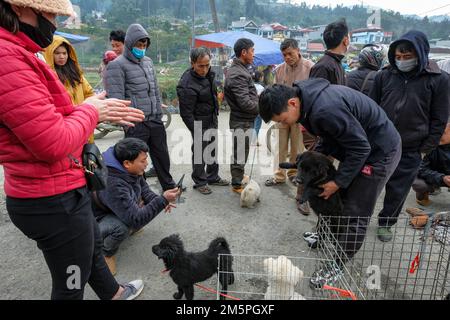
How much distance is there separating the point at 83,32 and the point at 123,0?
21.2 ft

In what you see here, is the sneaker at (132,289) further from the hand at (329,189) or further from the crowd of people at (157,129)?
the hand at (329,189)

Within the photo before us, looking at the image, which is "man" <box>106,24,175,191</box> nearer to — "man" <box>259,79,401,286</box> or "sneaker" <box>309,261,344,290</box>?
"man" <box>259,79,401,286</box>

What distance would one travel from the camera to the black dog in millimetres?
2076

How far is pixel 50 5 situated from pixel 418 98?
282 cm

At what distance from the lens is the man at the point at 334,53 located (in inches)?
132

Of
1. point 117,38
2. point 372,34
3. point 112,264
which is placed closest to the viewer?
point 112,264

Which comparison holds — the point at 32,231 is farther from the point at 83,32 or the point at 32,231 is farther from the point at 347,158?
the point at 83,32

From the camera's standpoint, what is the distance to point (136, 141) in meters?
2.55

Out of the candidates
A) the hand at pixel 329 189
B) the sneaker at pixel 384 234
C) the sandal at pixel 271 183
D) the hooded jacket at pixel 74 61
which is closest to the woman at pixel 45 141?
the hand at pixel 329 189

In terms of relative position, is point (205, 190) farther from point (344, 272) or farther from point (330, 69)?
point (344, 272)

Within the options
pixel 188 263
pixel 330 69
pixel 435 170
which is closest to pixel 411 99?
pixel 330 69

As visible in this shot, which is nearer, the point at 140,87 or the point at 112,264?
the point at 112,264

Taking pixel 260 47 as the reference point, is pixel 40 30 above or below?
below

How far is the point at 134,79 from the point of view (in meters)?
3.36
